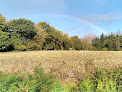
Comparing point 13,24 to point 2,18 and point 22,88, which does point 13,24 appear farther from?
point 22,88

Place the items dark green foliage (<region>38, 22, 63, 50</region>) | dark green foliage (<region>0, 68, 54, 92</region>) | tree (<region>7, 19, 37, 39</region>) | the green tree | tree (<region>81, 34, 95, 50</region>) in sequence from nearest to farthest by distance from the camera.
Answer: dark green foliage (<region>0, 68, 54, 92</region>), the green tree, tree (<region>7, 19, 37, 39</region>), dark green foliage (<region>38, 22, 63, 50</region>), tree (<region>81, 34, 95, 50</region>)

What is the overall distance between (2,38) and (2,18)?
417cm

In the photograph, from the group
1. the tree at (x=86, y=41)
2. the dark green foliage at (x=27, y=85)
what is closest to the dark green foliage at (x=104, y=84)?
the dark green foliage at (x=27, y=85)

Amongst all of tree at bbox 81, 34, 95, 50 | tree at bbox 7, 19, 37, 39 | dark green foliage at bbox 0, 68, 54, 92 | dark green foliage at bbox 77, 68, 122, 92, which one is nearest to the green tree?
tree at bbox 7, 19, 37, 39

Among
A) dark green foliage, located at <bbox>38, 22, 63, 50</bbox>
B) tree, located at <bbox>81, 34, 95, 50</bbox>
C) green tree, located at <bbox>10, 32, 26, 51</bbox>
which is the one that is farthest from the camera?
tree, located at <bbox>81, 34, 95, 50</bbox>

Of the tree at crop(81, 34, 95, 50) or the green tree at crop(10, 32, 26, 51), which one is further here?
the tree at crop(81, 34, 95, 50)

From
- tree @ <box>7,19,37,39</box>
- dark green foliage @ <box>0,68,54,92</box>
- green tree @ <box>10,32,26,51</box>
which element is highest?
tree @ <box>7,19,37,39</box>

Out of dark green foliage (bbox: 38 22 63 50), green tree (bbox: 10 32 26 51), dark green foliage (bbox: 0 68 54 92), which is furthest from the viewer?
dark green foliage (bbox: 38 22 63 50)

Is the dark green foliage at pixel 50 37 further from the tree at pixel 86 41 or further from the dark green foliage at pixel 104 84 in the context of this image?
the dark green foliage at pixel 104 84

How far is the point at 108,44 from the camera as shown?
3522 centimetres

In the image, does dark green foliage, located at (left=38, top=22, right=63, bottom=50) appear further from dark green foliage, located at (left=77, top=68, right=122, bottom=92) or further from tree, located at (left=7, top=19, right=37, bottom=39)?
dark green foliage, located at (left=77, top=68, right=122, bottom=92)

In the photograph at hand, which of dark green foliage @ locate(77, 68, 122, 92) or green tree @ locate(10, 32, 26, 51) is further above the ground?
green tree @ locate(10, 32, 26, 51)

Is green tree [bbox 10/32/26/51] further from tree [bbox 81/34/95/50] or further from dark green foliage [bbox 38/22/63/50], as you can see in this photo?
tree [bbox 81/34/95/50]

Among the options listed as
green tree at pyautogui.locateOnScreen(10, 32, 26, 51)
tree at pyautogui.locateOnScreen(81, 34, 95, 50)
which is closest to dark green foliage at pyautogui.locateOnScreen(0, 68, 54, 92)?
green tree at pyautogui.locateOnScreen(10, 32, 26, 51)
